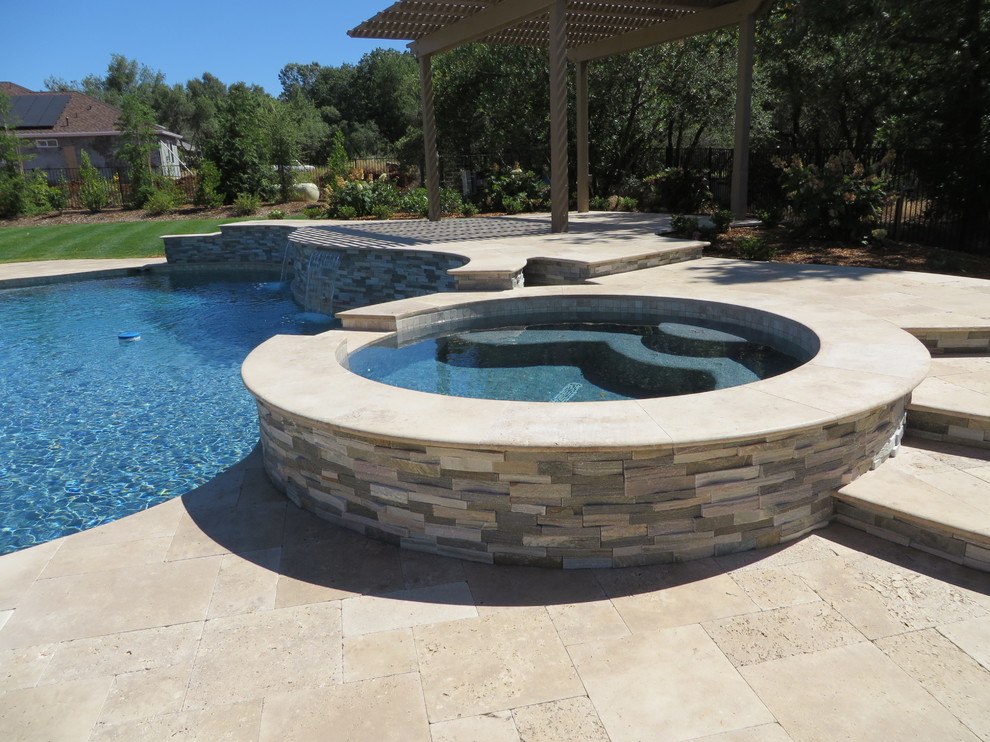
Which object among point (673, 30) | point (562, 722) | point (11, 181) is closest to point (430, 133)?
point (673, 30)

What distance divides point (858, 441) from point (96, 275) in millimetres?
14338

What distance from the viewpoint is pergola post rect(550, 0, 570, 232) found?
33.5ft

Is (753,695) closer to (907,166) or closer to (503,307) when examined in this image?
(503,307)

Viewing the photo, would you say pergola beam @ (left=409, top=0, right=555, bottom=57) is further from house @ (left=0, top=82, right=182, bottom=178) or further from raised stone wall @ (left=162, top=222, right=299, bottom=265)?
house @ (left=0, top=82, right=182, bottom=178)

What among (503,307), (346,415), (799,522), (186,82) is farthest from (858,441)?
(186,82)

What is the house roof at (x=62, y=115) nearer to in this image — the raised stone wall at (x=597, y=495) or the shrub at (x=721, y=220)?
the shrub at (x=721, y=220)

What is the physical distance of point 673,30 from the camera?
12492 mm

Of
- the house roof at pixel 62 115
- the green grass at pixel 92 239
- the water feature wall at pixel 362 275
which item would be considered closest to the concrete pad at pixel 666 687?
the water feature wall at pixel 362 275

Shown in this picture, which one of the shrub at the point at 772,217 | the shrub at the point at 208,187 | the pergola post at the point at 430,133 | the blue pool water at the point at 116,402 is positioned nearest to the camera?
the blue pool water at the point at 116,402

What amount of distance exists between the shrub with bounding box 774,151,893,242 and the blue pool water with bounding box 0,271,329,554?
718 centimetres

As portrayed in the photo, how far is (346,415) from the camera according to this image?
3434 mm

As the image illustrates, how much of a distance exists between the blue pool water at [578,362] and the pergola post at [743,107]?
6723 mm

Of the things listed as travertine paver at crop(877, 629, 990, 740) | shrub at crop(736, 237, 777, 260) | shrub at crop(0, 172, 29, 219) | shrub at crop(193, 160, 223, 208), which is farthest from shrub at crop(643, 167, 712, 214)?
shrub at crop(0, 172, 29, 219)

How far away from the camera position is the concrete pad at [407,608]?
2818mm
